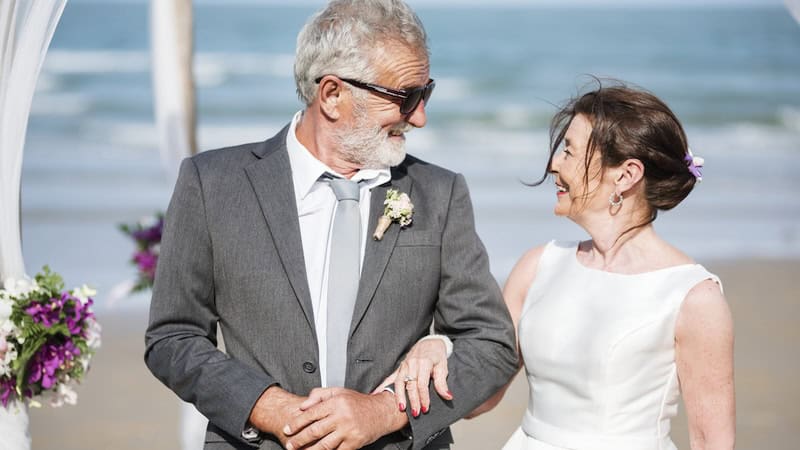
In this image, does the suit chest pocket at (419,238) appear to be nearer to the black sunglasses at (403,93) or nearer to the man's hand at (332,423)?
the black sunglasses at (403,93)

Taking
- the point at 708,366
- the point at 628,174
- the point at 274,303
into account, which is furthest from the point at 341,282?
the point at 708,366

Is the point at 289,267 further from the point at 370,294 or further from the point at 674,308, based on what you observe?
the point at 674,308

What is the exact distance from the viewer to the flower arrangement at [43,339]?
3658 mm

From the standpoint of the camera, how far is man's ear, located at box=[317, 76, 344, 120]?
127 inches

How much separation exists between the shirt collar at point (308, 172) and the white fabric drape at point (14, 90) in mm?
986

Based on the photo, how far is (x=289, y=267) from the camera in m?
3.11

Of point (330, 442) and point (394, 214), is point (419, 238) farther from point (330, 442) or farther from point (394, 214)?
point (330, 442)

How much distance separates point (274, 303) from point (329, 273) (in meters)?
0.19

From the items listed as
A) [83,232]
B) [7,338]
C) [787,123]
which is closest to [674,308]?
[7,338]

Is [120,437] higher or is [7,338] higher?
[7,338]

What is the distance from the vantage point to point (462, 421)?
7324 mm

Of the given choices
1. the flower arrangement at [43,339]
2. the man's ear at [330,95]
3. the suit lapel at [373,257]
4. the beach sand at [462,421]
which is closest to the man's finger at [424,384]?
the suit lapel at [373,257]

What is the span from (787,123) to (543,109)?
16.2 feet

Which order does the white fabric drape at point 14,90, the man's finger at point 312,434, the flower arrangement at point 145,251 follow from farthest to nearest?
the flower arrangement at point 145,251, the white fabric drape at point 14,90, the man's finger at point 312,434
